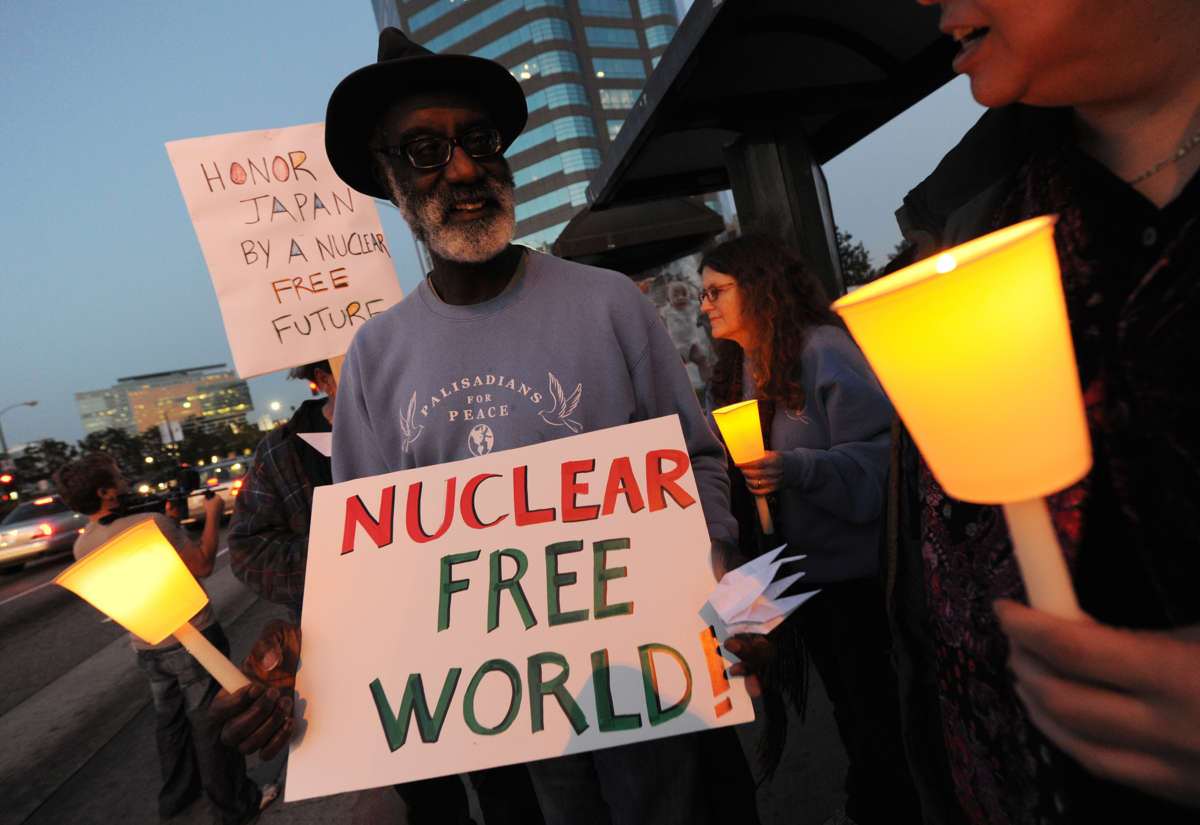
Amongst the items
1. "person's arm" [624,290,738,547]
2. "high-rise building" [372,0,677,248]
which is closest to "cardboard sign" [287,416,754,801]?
"person's arm" [624,290,738,547]

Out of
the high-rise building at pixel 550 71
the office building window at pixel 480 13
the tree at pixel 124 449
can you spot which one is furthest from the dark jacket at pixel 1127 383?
the office building window at pixel 480 13

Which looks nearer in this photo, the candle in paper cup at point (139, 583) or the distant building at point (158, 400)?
the candle in paper cup at point (139, 583)

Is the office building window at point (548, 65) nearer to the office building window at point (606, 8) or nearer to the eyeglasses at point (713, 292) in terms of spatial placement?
the office building window at point (606, 8)

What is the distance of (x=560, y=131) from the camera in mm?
64688

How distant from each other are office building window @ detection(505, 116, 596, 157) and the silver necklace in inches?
2742

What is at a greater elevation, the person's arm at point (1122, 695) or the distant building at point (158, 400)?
the distant building at point (158, 400)

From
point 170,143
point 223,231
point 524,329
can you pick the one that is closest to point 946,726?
point 524,329

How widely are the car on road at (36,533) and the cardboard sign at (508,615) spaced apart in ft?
46.6

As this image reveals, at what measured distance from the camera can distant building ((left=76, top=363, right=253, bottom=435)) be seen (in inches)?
5517

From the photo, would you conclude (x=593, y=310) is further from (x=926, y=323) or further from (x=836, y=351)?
(x=926, y=323)

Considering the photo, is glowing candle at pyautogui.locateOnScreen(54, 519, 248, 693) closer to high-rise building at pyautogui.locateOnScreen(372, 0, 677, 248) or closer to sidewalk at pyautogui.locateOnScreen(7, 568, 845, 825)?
sidewalk at pyautogui.locateOnScreen(7, 568, 845, 825)

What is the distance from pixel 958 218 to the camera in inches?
43.1

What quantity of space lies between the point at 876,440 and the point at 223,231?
257 cm

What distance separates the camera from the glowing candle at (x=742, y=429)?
5.94ft
